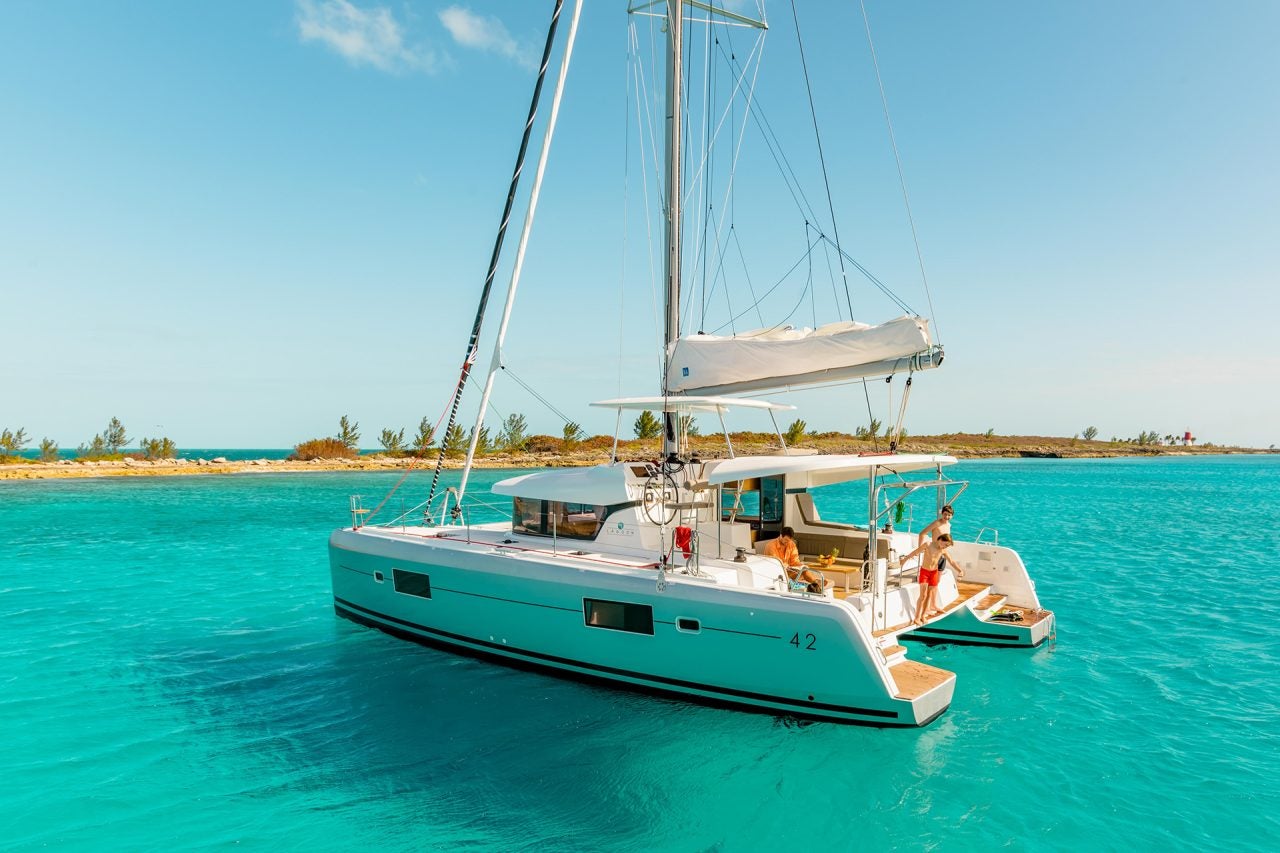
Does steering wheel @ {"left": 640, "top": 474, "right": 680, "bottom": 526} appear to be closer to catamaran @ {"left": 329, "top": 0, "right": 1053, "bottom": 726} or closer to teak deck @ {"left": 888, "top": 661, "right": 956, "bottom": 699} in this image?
catamaran @ {"left": 329, "top": 0, "right": 1053, "bottom": 726}

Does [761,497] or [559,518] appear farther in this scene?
[559,518]

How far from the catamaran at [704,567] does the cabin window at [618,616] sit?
0.9 inches

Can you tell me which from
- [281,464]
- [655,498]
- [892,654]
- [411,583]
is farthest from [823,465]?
[281,464]

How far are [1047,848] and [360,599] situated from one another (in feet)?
31.1

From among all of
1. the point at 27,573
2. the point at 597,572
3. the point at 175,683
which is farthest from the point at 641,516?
the point at 27,573

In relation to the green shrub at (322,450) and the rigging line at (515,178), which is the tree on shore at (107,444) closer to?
the green shrub at (322,450)

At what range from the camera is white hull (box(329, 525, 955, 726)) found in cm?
694

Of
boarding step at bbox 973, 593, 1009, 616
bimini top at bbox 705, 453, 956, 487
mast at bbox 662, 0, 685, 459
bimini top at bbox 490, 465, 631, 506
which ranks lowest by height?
boarding step at bbox 973, 593, 1009, 616

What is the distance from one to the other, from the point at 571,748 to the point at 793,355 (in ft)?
17.5

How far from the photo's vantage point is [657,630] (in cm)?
783

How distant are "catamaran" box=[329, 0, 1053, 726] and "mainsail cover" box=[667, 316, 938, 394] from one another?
0.08ft

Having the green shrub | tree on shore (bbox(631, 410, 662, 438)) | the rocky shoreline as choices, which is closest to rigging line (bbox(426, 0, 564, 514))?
the rocky shoreline

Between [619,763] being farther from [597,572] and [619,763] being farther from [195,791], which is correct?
[195,791]

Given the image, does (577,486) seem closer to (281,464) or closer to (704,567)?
(704,567)
